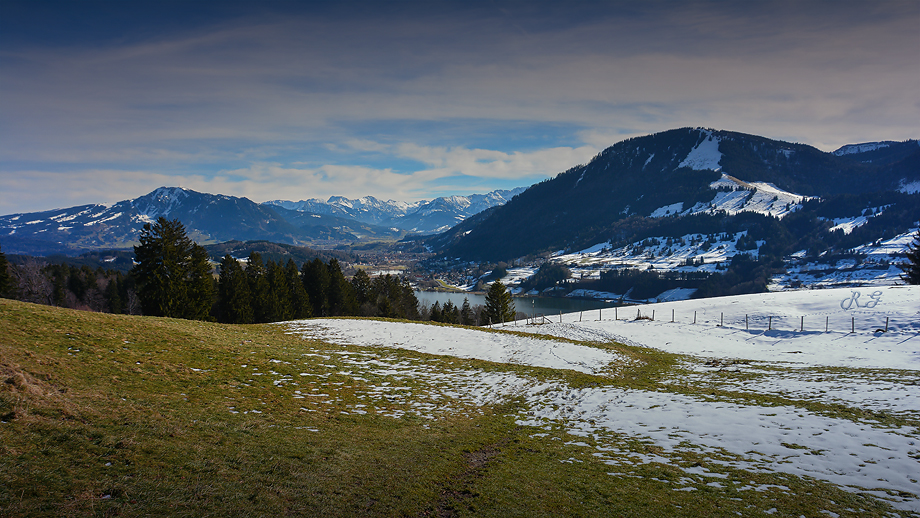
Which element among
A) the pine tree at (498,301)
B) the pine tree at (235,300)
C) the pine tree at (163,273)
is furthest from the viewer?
the pine tree at (498,301)

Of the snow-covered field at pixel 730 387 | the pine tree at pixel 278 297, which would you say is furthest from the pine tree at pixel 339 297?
the snow-covered field at pixel 730 387

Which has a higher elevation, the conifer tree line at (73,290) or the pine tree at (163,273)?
the pine tree at (163,273)

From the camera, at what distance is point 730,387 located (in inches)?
749

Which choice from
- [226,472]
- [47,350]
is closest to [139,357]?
[47,350]

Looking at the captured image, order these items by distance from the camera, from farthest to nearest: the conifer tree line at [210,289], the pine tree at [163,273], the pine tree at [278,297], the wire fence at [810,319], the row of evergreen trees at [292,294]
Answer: the pine tree at [278,297], the row of evergreen trees at [292,294], the conifer tree line at [210,289], the pine tree at [163,273], the wire fence at [810,319]

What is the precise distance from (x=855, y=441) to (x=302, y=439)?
15997 mm

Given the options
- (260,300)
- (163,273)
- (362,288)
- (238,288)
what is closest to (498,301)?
(362,288)

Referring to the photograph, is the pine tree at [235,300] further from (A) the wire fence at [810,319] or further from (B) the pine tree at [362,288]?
(A) the wire fence at [810,319]

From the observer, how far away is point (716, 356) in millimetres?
28109

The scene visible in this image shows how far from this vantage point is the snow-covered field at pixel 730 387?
10695mm

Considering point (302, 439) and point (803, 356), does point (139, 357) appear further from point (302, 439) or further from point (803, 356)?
point (803, 356)

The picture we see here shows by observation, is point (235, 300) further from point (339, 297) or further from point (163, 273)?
point (339, 297)

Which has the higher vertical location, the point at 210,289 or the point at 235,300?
the point at 210,289

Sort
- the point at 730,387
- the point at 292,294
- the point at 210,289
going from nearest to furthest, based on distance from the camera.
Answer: the point at 730,387 < the point at 210,289 < the point at 292,294
